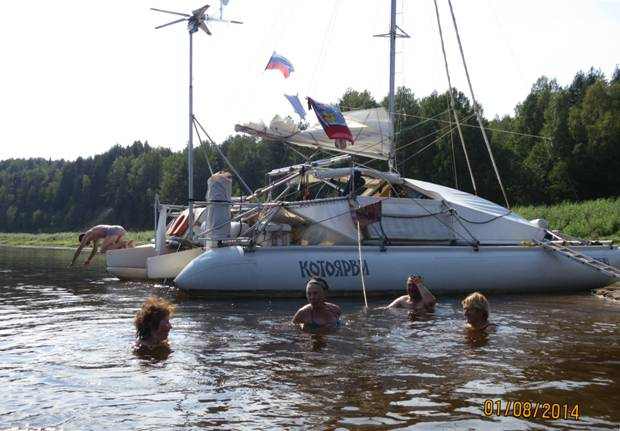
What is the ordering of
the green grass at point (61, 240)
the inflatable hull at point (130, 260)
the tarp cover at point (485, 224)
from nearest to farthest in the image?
the tarp cover at point (485, 224), the inflatable hull at point (130, 260), the green grass at point (61, 240)

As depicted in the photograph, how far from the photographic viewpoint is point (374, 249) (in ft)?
48.2

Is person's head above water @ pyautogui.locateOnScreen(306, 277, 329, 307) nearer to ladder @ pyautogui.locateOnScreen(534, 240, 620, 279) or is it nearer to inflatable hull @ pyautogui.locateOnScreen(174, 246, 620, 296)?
inflatable hull @ pyautogui.locateOnScreen(174, 246, 620, 296)

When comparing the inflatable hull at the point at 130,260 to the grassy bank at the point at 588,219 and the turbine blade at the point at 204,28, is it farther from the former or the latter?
the grassy bank at the point at 588,219

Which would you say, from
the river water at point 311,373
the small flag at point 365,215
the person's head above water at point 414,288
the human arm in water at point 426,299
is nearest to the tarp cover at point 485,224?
the small flag at point 365,215

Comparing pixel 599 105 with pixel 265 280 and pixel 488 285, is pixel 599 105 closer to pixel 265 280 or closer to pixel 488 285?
pixel 488 285

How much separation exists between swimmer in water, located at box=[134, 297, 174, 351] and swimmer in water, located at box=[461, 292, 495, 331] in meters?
4.19

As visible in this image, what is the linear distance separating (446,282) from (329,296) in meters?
2.70

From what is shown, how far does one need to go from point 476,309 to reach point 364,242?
5956mm

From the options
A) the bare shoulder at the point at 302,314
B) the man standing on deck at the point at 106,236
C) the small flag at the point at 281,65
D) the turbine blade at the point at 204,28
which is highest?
the turbine blade at the point at 204,28

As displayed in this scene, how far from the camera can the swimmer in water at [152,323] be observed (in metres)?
8.04

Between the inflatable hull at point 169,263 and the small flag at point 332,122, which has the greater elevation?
the small flag at point 332,122

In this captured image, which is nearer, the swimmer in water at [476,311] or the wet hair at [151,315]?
the wet hair at [151,315]

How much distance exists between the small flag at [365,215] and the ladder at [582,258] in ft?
13.8

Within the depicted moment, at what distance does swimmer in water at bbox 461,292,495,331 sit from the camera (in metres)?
9.48
